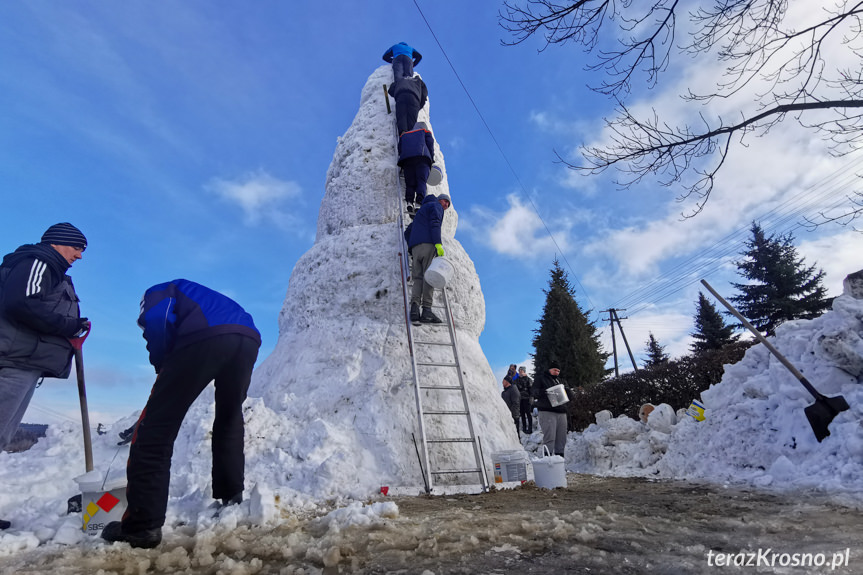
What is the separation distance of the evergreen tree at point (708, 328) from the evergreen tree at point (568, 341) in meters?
5.54

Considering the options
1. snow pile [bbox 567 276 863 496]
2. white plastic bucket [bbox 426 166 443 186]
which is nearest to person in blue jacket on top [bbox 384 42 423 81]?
white plastic bucket [bbox 426 166 443 186]

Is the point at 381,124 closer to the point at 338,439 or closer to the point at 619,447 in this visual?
the point at 338,439

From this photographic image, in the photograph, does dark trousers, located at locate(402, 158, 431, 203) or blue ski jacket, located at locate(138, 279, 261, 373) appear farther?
dark trousers, located at locate(402, 158, 431, 203)

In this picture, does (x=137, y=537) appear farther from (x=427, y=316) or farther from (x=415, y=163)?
(x=415, y=163)

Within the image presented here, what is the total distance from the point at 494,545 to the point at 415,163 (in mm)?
5251

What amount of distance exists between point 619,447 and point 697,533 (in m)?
5.34

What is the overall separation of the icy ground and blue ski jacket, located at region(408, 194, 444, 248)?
3.11m

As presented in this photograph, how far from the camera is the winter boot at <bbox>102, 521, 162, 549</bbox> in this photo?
220 cm

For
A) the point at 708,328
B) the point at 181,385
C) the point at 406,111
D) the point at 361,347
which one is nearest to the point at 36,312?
the point at 181,385

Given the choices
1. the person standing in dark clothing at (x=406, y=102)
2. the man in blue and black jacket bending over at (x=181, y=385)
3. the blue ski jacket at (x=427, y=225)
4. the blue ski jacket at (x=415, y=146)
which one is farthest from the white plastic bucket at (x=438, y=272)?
the person standing in dark clothing at (x=406, y=102)

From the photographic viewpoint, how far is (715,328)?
2331 cm

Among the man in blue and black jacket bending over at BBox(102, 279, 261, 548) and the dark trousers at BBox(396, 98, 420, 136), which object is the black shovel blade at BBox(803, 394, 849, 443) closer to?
the man in blue and black jacket bending over at BBox(102, 279, 261, 548)

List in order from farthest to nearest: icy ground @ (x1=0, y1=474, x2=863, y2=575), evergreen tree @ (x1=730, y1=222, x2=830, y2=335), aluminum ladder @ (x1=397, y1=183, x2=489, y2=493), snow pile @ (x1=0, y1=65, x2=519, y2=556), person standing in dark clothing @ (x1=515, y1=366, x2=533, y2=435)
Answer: evergreen tree @ (x1=730, y1=222, x2=830, y2=335) < person standing in dark clothing @ (x1=515, y1=366, x2=533, y2=435) < aluminum ladder @ (x1=397, y1=183, x2=489, y2=493) < snow pile @ (x1=0, y1=65, x2=519, y2=556) < icy ground @ (x1=0, y1=474, x2=863, y2=575)

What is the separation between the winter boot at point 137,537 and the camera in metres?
2.20
